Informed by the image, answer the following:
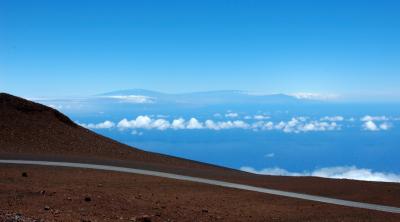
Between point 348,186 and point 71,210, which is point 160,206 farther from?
point 348,186

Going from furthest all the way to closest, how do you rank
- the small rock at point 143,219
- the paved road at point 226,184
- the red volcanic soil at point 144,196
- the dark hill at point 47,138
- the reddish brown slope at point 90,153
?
the dark hill at point 47,138, the reddish brown slope at point 90,153, the paved road at point 226,184, the red volcanic soil at point 144,196, the small rock at point 143,219

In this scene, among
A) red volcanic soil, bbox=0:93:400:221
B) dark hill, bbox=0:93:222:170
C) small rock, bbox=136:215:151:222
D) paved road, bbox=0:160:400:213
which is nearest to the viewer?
small rock, bbox=136:215:151:222

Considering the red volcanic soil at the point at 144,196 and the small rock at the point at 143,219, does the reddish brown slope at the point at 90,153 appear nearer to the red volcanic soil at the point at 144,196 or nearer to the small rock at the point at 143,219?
the red volcanic soil at the point at 144,196

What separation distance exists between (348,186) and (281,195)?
170 inches

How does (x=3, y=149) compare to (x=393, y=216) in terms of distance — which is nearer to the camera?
(x=393, y=216)

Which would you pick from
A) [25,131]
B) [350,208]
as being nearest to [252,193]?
[350,208]

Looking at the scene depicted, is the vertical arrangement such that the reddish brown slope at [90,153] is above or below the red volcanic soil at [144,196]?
above

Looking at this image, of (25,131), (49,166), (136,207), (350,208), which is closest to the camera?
(136,207)

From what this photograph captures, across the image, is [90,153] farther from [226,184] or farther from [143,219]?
[143,219]

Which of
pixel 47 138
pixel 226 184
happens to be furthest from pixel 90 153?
pixel 226 184

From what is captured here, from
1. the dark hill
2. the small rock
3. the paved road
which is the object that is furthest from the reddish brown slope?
the small rock

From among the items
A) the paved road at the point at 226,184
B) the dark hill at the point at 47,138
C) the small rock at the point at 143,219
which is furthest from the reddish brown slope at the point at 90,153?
the small rock at the point at 143,219

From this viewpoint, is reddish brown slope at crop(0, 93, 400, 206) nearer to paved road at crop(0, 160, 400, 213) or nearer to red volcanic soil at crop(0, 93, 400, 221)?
red volcanic soil at crop(0, 93, 400, 221)

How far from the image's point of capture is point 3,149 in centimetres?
2547
